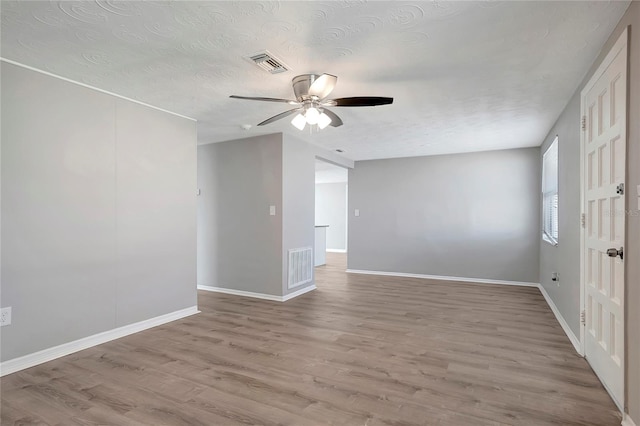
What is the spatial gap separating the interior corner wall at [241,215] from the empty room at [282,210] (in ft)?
0.15

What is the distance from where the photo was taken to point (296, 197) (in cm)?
504

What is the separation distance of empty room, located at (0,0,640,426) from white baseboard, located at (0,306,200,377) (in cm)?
2

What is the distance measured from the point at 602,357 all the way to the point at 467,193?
4.18m

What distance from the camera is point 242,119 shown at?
4.04 metres

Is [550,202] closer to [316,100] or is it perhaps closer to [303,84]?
[316,100]

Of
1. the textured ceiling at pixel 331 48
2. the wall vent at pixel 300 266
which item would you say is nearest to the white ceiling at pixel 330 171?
the wall vent at pixel 300 266

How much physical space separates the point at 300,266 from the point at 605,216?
367cm

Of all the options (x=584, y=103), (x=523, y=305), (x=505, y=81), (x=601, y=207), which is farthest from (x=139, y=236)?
(x=523, y=305)

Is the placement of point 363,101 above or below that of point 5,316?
above

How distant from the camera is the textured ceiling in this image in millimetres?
1921

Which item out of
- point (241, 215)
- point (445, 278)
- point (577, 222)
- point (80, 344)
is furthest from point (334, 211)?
point (80, 344)

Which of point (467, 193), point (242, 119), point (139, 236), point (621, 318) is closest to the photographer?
point (621, 318)

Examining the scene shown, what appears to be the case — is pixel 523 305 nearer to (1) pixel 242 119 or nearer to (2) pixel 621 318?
(2) pixel 621 318

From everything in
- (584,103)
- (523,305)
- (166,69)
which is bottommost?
(523,305)
